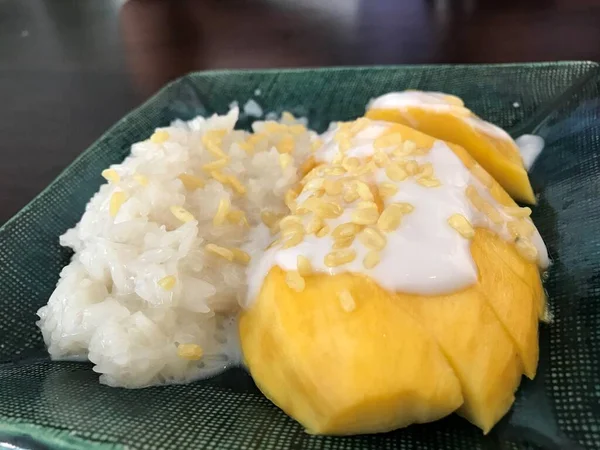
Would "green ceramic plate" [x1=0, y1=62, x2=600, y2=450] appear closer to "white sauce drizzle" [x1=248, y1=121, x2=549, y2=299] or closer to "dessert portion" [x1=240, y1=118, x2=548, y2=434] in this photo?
"dessert portion" [x1=240, y1=118, x2=548, y2=434]

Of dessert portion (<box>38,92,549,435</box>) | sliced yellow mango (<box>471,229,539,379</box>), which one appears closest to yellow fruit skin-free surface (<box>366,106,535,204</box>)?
dessert portion (<box>38,92,549,435</box>)

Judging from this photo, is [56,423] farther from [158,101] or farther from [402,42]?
[402,42]

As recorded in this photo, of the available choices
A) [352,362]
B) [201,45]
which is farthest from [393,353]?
[201,45]

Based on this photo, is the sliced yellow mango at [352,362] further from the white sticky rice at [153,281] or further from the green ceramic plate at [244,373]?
the white sticky rice at [153,281]

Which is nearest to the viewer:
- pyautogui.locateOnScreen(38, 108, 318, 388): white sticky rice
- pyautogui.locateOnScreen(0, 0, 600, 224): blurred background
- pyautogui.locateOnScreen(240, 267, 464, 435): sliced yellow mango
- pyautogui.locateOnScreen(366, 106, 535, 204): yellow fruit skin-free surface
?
pyautogui.locateOnScreen(240, 267, 464, 435): sliced yellow mango

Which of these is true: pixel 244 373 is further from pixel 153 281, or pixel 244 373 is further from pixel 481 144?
pixel 481 144

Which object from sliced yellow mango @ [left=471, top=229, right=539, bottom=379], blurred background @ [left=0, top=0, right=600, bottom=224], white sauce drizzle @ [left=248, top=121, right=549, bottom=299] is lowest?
blurred background @ [left=0, top=0, right=600, bottom=224]
